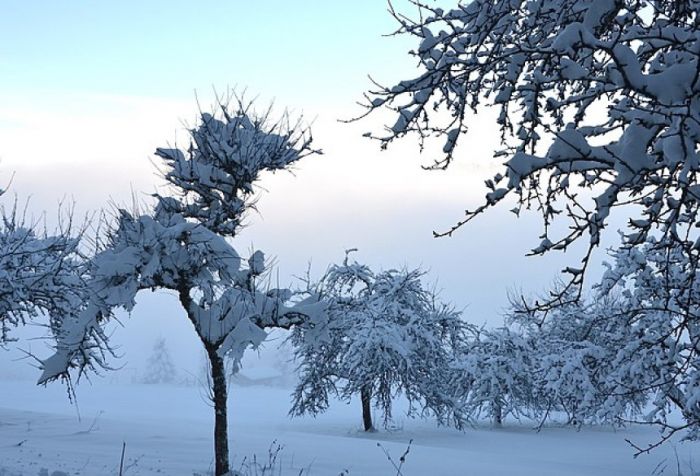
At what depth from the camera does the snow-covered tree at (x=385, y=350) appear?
20500 millimetres

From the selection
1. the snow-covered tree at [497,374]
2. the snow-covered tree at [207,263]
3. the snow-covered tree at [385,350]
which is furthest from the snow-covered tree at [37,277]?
the snow-covered tree at [497,374]

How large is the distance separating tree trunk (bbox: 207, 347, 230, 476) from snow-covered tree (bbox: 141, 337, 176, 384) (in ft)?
315

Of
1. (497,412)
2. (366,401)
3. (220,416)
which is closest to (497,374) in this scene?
(497,412)

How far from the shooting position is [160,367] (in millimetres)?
98875

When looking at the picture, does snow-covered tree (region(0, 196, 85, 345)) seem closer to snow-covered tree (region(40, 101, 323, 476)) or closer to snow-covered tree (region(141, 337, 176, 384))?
snow-covered tree (region(40, 101, 323, 476))

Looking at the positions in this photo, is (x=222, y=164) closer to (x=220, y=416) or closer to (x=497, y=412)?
(x=220, y=416)

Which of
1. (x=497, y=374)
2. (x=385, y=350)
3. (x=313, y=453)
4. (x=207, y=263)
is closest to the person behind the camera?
(x=207, y=263)

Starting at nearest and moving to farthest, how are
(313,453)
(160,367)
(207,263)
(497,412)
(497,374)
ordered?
1. (207,263)
2. (313,453)
3. (497,374)
4. (497,412)
5. (160,367)

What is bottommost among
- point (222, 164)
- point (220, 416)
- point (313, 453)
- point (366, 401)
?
point (313, 453)

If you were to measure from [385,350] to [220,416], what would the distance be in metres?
11.6

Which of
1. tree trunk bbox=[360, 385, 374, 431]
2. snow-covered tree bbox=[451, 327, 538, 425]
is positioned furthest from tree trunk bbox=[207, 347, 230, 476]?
snow-covered tree bbox=[451, 327, 538, 425]

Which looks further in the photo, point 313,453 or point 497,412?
point 497,412

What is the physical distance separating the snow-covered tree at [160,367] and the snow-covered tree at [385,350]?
8348 centimetres

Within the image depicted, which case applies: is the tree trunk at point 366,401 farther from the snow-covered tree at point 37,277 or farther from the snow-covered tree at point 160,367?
the snow-covered tree at point 160,367
